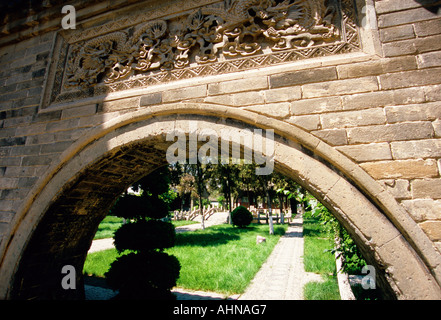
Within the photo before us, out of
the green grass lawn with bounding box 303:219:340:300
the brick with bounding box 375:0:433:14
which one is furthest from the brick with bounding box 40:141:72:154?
the green grass lawn with bounding box 303:219:340:300

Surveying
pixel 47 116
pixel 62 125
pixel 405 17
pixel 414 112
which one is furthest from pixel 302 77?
pixel 47 116

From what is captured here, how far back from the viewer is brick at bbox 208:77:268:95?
2.43 meters

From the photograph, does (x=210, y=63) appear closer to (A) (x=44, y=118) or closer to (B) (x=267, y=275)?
(A) (x=44, y=118)

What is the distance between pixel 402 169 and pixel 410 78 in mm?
864

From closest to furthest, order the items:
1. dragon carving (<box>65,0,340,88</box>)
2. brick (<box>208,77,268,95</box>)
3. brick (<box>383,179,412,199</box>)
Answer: brick (<box>383,179,412,199</box>), brick (<box>208,77,268,95</box>), dragon carving (<box>65,0,340,88</box>)

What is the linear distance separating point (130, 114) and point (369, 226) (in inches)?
104

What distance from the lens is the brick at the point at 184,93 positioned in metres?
2.60

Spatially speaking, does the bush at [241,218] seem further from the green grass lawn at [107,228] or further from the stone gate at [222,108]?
the stone gate at [222,108]

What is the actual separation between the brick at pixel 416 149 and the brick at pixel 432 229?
20.8 inches

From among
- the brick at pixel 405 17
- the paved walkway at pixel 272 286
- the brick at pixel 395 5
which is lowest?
the paved walkway at pixel 272 286

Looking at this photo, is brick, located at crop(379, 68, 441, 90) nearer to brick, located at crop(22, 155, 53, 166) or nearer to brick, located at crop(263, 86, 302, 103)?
brick, located at crop(263, 86, 302, 103)

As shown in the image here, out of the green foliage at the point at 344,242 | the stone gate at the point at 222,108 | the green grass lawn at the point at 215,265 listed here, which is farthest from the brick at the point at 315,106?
the green grass lawn at the point at 215,265

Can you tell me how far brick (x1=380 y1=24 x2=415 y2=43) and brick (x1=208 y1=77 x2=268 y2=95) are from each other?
1.20 metres

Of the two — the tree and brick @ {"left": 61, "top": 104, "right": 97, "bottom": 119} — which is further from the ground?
brick @ {"left": 61, "top": 104, "right": 97, "bottom": 119}
